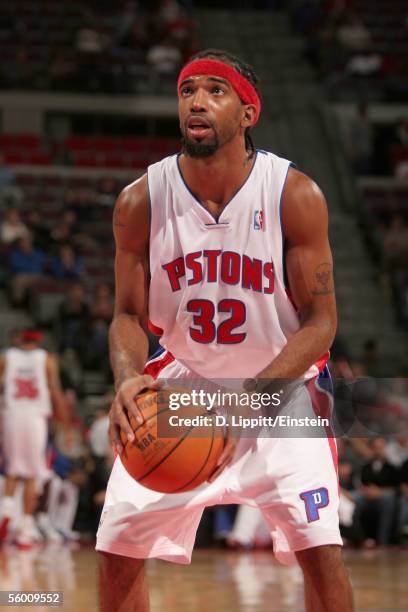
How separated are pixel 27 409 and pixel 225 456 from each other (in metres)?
7.28

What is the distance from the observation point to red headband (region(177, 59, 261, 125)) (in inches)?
146

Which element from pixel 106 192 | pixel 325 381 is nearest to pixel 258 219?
pixel 325 381

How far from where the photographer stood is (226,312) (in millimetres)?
3723

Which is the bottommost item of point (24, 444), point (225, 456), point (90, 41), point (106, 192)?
point (24, 444)

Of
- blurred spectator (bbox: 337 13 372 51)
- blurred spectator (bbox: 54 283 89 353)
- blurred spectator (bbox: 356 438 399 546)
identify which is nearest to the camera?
blurred spectator (bbox: 356 438 399 546)

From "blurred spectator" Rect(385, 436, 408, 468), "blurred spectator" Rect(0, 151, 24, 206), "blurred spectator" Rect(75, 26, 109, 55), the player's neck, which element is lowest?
"blurred spectator" Rect(385, 436, 408, 468)

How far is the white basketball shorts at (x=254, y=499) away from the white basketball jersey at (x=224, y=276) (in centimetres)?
29

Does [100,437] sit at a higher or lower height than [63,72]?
lower

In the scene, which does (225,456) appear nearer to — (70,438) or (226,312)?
(226,312)

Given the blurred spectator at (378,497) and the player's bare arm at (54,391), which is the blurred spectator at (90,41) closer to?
the player's bare arm at (54,391)

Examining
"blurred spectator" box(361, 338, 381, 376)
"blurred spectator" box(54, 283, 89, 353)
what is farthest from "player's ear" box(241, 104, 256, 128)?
"blurred spectator" box(361, 338, 381, 376)

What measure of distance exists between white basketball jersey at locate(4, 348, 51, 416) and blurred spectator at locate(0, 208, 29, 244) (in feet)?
13.5

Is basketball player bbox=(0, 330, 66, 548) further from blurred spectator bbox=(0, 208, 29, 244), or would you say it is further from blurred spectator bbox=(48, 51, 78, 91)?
blurred spectator bbox=(48, 51, 78, 91)

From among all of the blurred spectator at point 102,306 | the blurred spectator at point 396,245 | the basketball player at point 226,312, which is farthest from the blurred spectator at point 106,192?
the basketball player at point 226,312
